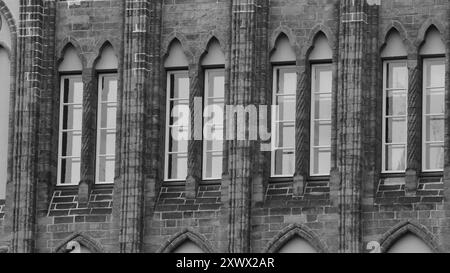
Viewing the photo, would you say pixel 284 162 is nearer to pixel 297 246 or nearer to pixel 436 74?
pixel 297 246

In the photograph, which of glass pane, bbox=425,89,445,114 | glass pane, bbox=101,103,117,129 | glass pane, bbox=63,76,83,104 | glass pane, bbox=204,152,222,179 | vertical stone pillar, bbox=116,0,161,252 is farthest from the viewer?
glass pane, bbox=63,76,83,104

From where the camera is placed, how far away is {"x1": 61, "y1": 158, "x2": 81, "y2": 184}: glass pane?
67.0 meters

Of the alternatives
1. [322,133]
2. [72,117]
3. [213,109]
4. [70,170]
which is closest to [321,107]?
[322,133]

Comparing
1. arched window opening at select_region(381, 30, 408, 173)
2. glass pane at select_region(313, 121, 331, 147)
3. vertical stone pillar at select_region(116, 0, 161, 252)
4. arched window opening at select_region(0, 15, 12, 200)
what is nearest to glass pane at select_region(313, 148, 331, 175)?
glass pane at select_region(313, 121, 331, 147)

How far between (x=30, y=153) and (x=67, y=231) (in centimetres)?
207

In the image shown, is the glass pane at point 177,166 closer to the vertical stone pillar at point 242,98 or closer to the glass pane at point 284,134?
the vertical stone pillar at point 242,98

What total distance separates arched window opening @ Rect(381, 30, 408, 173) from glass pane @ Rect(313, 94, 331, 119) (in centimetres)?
134

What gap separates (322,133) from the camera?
65188 millimetres

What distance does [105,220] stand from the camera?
66.1 meters

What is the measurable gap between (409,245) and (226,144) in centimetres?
499

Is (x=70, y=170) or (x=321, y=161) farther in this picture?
(x=70, y=170)

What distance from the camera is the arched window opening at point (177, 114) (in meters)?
66.1

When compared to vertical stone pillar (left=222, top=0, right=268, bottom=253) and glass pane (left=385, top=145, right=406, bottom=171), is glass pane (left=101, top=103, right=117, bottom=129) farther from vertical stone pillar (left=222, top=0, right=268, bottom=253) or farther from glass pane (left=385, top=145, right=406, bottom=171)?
glass pane (left=385, top=145, right=406, bottom=171)
